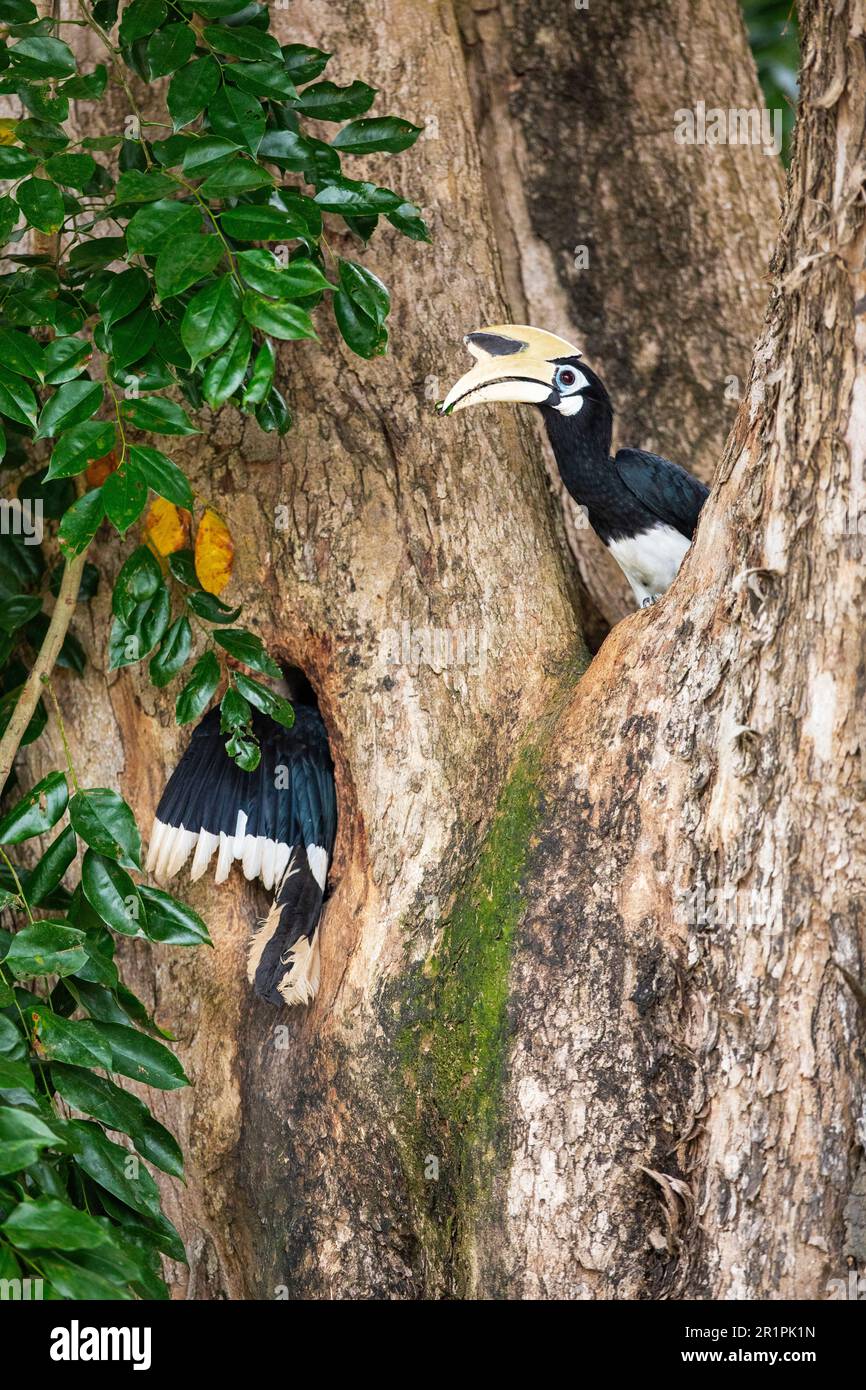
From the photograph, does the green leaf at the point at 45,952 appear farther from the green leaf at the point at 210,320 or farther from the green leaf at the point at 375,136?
the green leaf at the point at 375,136

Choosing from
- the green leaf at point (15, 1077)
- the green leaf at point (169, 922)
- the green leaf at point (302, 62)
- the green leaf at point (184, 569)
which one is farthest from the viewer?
the green leaf at point (184, 569)

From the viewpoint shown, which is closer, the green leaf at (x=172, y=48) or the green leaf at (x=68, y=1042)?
the green leaf at (x=68, y=1042)

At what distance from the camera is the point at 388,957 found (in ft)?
8.54

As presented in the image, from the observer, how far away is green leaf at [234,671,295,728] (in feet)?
8.28

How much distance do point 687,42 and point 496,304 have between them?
1.41 metres

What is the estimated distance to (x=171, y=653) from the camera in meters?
2.52

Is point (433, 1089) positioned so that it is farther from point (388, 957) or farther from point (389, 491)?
point (389, 491)

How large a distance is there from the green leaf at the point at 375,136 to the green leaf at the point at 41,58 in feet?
1.60

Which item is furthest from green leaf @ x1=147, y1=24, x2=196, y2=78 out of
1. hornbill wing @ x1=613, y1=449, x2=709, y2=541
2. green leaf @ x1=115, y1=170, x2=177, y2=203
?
hornbill wing @ x1=613, y1=449, x2=709, y2=541

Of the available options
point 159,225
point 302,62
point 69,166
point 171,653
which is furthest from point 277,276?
point 171,653

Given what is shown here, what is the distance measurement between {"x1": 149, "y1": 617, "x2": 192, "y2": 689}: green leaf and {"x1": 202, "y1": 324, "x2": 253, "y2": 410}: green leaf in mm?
603

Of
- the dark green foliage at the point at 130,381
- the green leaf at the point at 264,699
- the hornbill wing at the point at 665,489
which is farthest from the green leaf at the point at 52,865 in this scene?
the hornbill wing at the point at 665,489

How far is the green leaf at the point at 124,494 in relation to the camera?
84.9 inches

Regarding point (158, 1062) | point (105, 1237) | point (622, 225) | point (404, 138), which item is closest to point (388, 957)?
point (158, 1062)
